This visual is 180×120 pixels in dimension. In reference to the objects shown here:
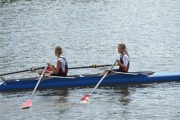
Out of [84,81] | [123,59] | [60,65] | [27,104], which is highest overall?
[123,59]

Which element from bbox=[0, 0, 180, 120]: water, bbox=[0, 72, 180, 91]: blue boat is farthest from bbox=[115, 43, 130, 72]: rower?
bbox=[0, 0, 180, 120]: water

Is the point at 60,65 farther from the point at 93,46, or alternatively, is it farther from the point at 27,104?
the point at 93,46

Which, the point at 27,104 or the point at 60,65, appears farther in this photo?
the point at 60,65

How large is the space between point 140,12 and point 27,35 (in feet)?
63.9

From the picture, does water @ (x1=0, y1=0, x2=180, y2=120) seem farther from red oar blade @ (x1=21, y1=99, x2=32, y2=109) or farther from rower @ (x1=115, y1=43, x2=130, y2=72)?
rower @ (x1=115, y1=43, x2=130, y2=72)

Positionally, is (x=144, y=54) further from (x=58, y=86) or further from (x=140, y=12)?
(x=140, y=12)

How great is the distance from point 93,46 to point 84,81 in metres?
13.6

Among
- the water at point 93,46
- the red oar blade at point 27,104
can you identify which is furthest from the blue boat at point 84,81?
the red oar blade at point 27,104

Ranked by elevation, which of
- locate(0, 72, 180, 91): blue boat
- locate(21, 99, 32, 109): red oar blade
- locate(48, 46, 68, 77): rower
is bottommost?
locate(21, 99, 32, 109): red oar blade

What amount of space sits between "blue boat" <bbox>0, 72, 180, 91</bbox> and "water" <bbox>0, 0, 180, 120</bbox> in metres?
0.41

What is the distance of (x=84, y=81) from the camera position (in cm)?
2503

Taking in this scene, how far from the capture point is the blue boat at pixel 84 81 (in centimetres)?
2488

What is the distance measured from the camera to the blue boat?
24875mm

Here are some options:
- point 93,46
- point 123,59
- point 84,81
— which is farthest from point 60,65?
point 93,46
